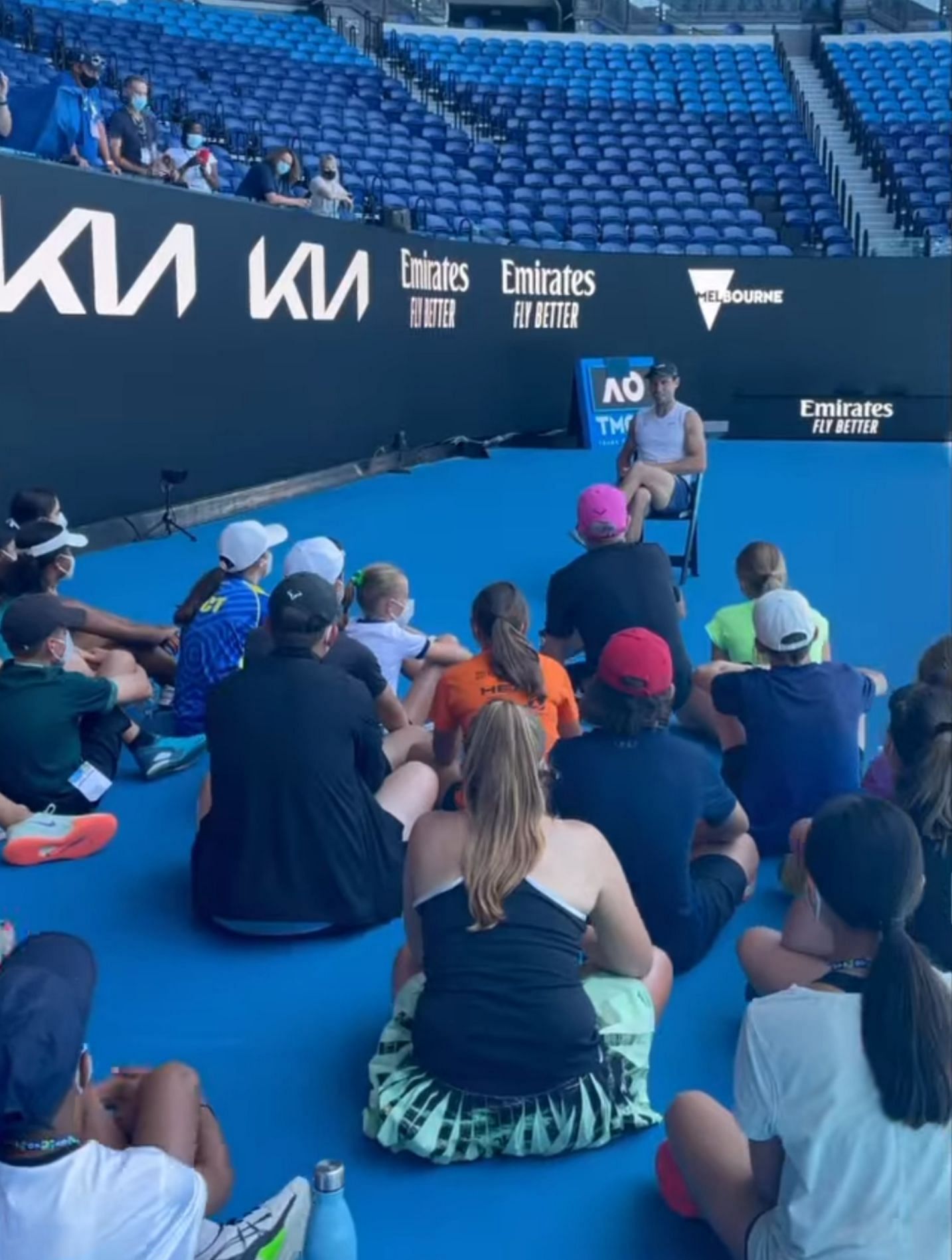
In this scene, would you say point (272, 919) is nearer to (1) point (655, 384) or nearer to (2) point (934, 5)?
(1) point (655, 384)

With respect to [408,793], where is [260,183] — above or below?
above

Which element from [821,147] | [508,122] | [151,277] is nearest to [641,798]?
[151,277]

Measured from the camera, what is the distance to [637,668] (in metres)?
3.22

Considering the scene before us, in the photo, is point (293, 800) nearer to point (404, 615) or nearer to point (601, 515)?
point (404, 615)

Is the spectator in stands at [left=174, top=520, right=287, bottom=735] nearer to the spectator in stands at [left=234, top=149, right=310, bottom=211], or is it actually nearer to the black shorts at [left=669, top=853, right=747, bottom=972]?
the black shorts at [left=669, top=853, right=747, bottom=972]

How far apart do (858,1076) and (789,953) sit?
1.15m

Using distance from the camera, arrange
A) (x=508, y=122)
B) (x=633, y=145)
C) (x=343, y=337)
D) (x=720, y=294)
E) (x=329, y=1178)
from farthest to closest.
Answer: (x=508, y=122)
(x=633, y=145)
(x=720, y=294)
(x=343, y=337)
(x=329, y=1178)

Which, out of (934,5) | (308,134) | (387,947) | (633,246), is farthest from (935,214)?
(387,947)

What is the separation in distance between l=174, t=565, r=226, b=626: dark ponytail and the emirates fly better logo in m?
11.7

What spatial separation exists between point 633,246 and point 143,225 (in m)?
8.99

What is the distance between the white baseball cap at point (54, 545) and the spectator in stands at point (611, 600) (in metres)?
1.85

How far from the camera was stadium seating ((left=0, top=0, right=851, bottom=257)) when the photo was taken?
1608cm

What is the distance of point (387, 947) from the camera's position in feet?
12.1

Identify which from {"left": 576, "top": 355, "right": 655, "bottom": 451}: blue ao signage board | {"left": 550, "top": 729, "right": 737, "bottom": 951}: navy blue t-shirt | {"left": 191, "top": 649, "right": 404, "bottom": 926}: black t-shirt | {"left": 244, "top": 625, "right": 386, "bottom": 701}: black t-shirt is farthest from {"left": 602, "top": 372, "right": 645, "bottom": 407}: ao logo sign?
{"left": 550, "top": 729, "right": 737, "bottom": 951}: navy blue t-shirt
